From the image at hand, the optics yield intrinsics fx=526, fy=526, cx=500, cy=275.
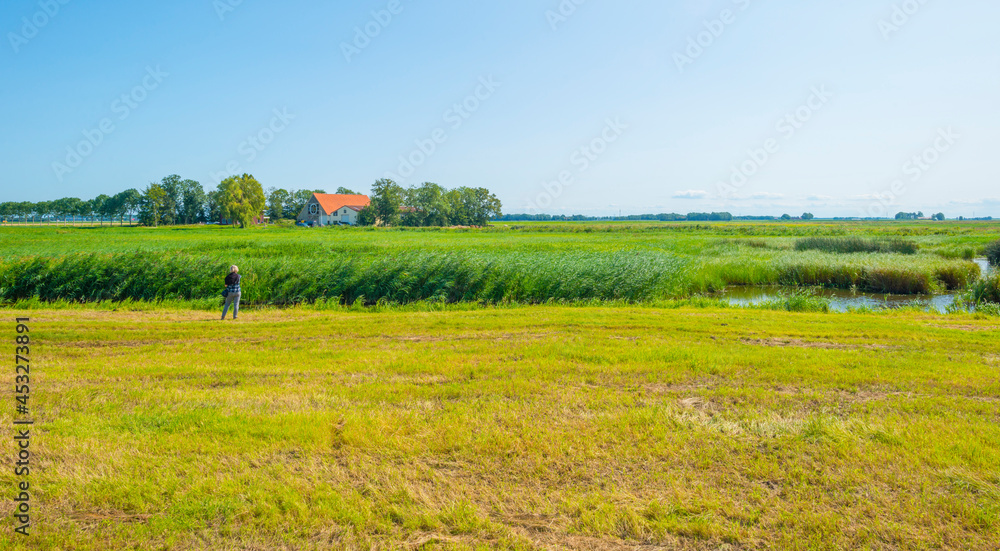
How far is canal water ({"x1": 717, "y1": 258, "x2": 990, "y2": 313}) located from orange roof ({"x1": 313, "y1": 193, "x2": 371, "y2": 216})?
99.2 metres

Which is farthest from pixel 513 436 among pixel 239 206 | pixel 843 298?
pixel 239 206

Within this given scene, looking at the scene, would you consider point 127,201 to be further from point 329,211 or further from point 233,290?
point 233,290

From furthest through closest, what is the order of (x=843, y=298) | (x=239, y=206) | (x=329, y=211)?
(x=329, y=211), (x=239, y=206), (x=843, y=298)

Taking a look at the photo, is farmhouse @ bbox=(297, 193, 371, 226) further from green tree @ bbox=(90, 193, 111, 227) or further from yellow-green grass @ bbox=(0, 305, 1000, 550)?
yellow-green grass @ bbox=(0, 305, 1000, 550)

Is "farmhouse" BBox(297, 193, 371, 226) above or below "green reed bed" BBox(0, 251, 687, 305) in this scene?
above

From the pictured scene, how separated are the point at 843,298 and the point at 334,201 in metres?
112

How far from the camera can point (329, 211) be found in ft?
383

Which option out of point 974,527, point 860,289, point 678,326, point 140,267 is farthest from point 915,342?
point 140,267

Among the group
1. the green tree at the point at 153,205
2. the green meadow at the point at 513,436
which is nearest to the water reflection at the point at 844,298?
the green meadow at the point at 513,436

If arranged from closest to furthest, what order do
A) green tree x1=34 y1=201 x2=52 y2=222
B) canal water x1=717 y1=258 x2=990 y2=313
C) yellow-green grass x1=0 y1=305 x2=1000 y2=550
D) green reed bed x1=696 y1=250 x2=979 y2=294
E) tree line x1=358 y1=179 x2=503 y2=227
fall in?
yellow-green grass x1=0 y1=305 x2=1000 y2=550 < canal water x1=717 y1=258 x2=990 y2=313 < green reed bed x1=696 y1=250 x2=979 y2=294 < tree line x1=358 y1=179 x2=503 y2=227 < green tree x1=34 y1=201 x2=52 y2=222

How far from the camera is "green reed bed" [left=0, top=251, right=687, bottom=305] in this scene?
20734 mm

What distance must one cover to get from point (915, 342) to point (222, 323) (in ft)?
54.9

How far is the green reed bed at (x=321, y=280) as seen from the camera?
68.0ft

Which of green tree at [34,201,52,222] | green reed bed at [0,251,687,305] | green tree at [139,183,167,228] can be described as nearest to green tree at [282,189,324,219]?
green tree at [139,183,167,228]
